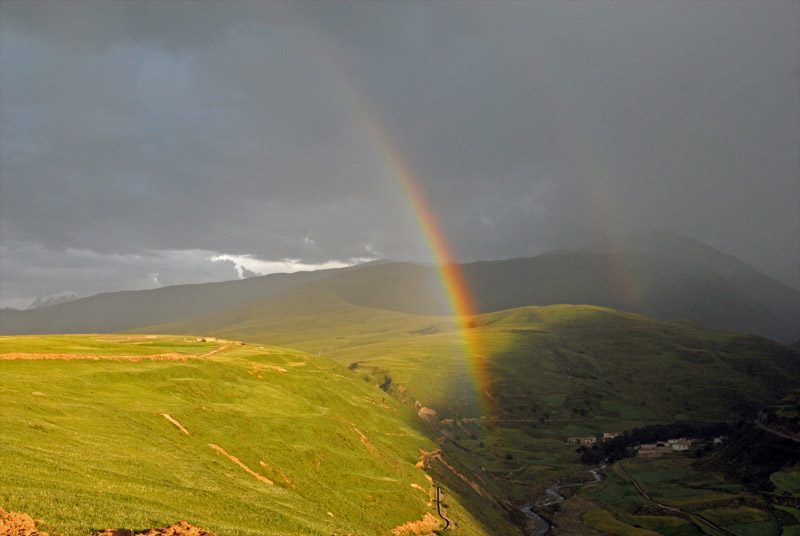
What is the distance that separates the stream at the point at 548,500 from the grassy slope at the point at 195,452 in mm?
23396

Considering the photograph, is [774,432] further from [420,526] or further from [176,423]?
[176,423]

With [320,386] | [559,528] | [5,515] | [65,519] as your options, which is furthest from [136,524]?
[559,528]

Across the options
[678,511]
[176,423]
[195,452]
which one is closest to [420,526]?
[195,452]

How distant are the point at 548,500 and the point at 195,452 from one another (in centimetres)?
11965

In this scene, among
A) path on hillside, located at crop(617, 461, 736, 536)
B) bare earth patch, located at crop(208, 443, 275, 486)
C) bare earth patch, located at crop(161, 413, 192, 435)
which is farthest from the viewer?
path on hillside, located at crop(617, 461, 736, 536)

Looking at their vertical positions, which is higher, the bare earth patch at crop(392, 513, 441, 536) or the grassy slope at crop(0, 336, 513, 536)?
the grassy slope at crop(0, 336, 513, 536)

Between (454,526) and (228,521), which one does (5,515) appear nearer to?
(228,521)

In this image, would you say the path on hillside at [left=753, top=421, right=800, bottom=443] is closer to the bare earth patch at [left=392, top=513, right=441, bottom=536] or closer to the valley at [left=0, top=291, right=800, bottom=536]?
the valley at [left=0, top=291, right=800, bottom=536]

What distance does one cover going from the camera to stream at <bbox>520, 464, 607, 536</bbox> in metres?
110

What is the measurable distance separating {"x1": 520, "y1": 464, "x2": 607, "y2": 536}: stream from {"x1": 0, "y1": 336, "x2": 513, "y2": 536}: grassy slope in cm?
2340

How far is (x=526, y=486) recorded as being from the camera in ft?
503

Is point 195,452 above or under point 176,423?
under

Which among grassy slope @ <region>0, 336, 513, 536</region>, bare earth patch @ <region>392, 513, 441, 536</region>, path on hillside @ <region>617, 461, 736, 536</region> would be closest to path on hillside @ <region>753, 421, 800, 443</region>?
path on hillside @ <region>617, 461, 736, 536</region>

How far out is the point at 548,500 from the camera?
457ft
